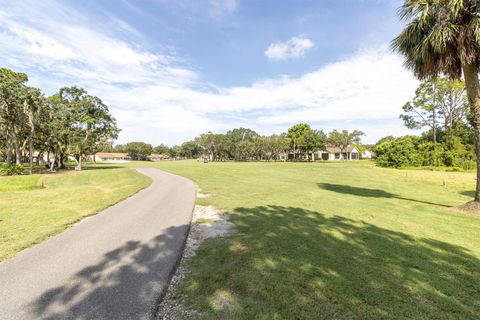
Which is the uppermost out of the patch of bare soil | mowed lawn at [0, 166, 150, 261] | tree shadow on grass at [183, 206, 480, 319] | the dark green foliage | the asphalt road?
the dark green foliage

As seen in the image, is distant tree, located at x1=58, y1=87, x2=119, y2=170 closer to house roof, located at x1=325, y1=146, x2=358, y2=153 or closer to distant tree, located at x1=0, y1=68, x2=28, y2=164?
distant tree, located at x1=0, y1=68, x2=28, y2=164

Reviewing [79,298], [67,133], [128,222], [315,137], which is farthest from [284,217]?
[315,137]

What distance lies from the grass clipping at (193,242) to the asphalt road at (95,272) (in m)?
0.16

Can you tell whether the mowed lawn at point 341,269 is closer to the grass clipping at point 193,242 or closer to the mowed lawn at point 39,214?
the grass clipping at point 193,242

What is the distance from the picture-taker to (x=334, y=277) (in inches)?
175

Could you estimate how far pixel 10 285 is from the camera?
443 centimetres

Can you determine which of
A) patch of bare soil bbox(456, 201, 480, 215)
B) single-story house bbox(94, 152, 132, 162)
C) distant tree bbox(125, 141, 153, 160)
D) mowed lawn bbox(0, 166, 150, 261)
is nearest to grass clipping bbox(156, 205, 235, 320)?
mowed lawn bbox(0, 166, 150, 261)

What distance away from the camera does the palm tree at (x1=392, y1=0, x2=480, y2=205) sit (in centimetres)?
912

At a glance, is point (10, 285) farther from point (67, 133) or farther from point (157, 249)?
point (67, 133)

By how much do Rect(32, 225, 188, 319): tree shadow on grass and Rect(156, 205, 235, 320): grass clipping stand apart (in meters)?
0.17

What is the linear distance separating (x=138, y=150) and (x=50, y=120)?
99.0 meters

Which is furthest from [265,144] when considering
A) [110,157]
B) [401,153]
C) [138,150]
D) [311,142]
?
[110,157]

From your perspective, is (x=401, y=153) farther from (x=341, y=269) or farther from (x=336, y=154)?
(x=336, y=154)

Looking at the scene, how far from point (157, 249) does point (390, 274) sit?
5.32 m
